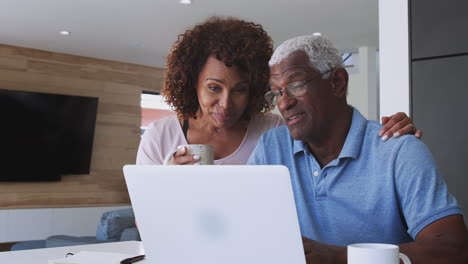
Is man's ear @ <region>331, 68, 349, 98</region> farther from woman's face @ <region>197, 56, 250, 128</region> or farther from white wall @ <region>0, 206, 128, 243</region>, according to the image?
white wall @ <region>0, 206, 128, 243</region>

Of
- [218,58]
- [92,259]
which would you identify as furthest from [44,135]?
[92,259]

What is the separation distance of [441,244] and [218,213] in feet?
1.77

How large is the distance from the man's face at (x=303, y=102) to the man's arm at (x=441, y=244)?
0.41 metres

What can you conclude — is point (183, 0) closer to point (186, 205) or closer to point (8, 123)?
point (8, 123)

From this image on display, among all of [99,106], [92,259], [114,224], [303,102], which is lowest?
[92,259]

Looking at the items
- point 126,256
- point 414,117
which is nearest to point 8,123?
point 414,117

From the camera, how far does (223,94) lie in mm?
1771

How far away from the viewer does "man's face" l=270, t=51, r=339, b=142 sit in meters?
1.54

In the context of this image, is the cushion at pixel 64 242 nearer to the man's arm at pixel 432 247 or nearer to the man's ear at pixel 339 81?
the man's ear at pixel 339 81

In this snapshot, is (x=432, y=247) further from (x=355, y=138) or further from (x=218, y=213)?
(x=218, y=213)

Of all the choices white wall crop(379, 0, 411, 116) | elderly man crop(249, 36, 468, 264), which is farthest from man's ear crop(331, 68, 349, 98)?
white wall crop(379, 0, 411, 116)

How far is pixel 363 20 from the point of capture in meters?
5.66

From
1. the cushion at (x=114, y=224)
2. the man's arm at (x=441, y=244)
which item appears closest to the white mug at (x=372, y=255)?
the man's arm at (x=441, y=244)

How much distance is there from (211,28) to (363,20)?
4.04 m
